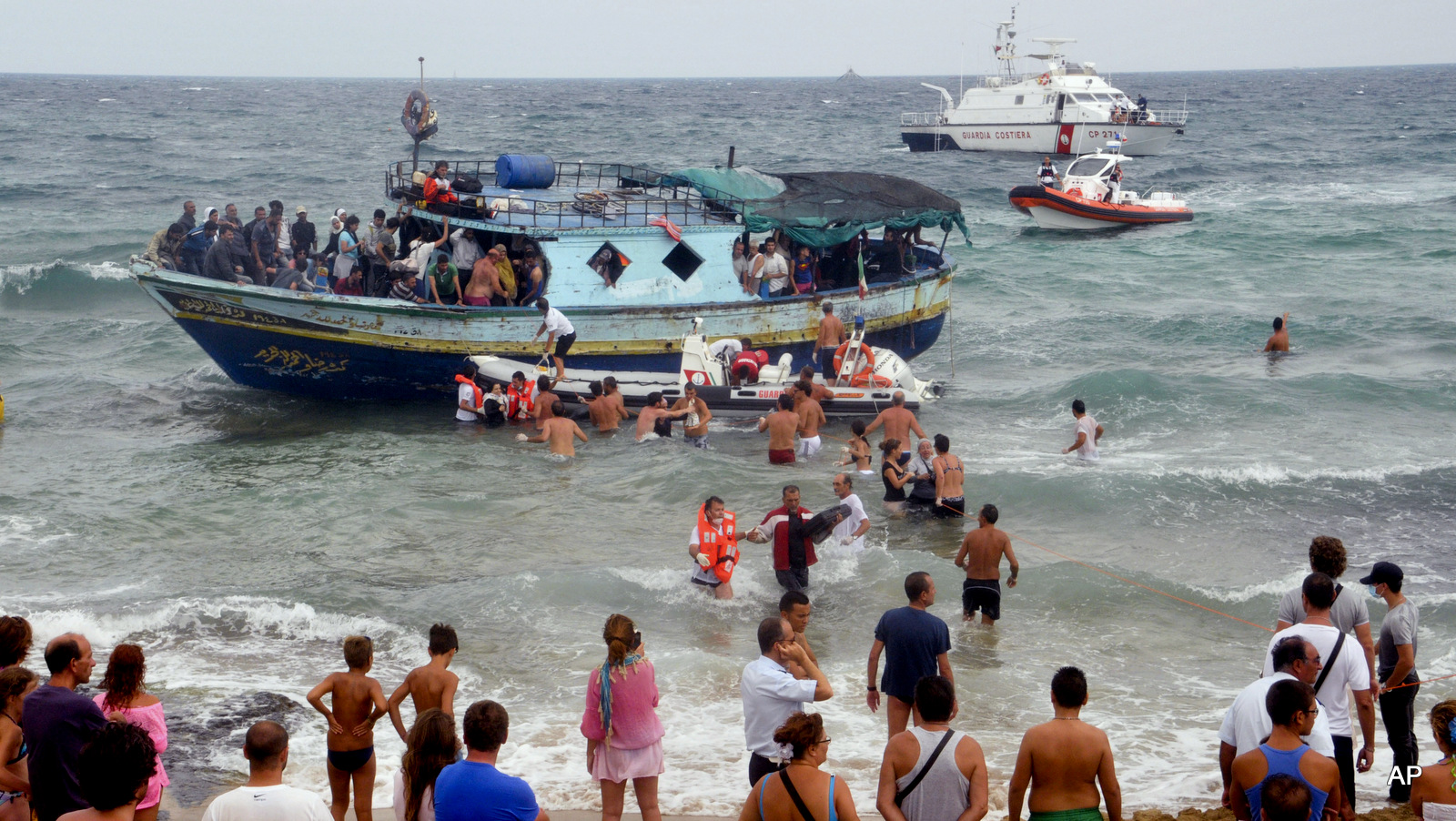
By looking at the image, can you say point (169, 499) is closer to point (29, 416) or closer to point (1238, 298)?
point (29, 416)

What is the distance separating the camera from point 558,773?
751cm

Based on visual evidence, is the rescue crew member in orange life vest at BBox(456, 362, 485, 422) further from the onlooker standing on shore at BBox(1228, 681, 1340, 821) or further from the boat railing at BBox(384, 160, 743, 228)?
the onlooker standing on shore at BBox(1228, 681, 1340, 821)

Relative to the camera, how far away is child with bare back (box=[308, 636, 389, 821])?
6.09 m

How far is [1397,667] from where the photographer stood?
21.6 ft

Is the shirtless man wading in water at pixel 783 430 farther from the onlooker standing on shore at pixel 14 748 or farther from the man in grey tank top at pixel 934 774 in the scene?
the onlooker standing on shore at pixel 14 748

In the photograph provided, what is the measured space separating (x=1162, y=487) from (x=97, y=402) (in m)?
15.0

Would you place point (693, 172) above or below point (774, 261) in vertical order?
above

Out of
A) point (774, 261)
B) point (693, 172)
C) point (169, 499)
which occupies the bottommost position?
point (169, 499)

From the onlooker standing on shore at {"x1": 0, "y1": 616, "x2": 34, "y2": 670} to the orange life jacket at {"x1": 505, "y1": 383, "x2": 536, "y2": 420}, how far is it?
10005 mm

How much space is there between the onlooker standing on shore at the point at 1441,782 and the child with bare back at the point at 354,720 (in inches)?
185

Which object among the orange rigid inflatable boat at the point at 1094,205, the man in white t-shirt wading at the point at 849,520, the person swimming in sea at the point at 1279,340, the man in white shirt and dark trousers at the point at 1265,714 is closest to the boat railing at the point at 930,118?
the orange rigid inflatable boat at the point at 1094,205

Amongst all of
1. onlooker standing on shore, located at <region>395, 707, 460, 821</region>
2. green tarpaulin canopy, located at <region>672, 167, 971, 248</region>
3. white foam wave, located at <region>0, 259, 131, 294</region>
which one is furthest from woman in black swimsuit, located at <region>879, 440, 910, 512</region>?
white foam wave, located at <region>0, 259, 131, 294</region>

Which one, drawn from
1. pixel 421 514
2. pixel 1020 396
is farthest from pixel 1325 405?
pixel 421 514

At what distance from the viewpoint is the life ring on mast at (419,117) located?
1761cm
